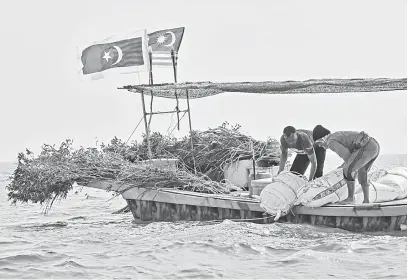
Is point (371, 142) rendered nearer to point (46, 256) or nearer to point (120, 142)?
point (46, 256)

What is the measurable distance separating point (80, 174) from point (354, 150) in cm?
566

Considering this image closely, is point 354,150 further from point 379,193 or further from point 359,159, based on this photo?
point 379,193

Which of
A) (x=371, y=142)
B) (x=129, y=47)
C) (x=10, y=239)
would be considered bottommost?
(x=10, y=239)

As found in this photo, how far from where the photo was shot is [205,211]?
43.0 feet

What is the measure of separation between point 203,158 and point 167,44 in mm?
2509

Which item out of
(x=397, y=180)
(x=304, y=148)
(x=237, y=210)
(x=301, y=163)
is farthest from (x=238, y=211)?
(x=397, y=180)

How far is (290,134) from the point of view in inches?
470

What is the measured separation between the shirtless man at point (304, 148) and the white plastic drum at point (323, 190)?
0.41m

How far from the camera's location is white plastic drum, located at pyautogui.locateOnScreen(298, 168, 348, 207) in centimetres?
1163

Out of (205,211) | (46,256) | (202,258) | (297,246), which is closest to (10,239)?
(46,256)

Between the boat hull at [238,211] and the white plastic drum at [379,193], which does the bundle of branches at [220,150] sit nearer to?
the boat hull at [238,211]

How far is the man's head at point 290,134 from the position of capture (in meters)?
11.9

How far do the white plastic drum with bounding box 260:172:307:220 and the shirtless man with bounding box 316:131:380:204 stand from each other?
818 mm

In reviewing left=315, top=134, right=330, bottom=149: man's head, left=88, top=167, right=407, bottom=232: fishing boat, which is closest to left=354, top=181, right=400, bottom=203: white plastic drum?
left=88, top=167, right=407, bottom=232: fishing boat
